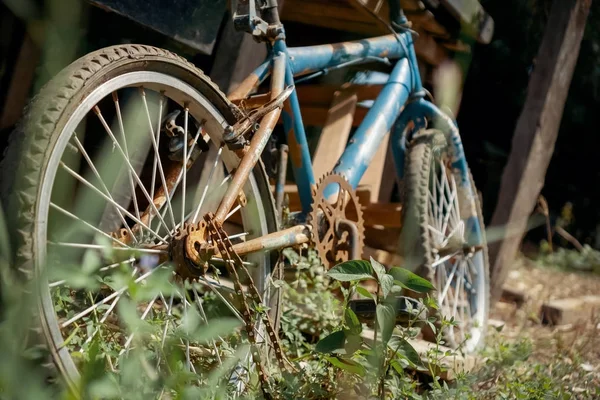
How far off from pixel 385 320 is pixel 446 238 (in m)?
1.56

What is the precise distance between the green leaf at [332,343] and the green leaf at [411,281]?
0.17 m

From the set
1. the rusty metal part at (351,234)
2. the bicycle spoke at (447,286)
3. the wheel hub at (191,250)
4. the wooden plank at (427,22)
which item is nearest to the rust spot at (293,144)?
the rusty metal part at (351,234)

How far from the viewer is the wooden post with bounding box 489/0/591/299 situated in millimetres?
4117

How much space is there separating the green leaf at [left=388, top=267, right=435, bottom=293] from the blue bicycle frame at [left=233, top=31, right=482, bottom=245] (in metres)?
0.78

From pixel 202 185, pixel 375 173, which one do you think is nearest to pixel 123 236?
pixel 202 185

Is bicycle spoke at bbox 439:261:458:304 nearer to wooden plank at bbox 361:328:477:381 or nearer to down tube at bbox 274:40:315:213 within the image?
wooden plank at bbox 361:328:477:381

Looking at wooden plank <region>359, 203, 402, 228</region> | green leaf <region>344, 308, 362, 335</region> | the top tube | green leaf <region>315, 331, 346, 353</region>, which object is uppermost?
the top tube

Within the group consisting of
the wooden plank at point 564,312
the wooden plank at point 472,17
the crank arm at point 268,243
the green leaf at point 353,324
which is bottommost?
the wooden plank at point 564,312

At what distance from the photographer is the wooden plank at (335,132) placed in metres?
3.38

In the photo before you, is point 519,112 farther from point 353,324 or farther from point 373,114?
point 353,324

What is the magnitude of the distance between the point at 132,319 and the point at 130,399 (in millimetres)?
179

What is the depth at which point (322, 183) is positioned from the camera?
7.95 feet

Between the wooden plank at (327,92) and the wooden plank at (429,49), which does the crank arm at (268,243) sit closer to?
the wooden plank at (327,92)

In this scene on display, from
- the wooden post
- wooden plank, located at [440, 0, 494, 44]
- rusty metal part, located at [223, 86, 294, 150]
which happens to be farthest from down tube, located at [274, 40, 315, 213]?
the wooden post
